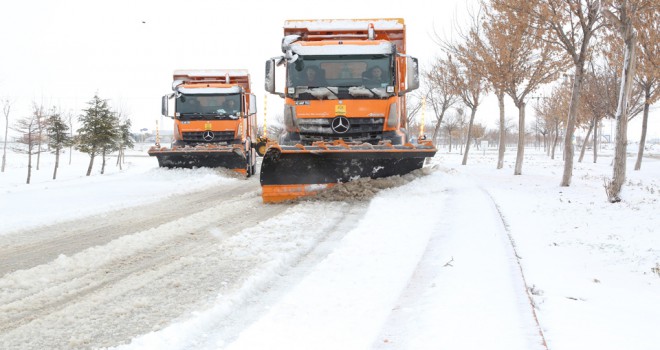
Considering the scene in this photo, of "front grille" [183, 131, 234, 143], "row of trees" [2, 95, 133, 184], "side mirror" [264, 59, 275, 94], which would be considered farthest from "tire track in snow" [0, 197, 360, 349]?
"row of trees" [2, 95, 133, 184]

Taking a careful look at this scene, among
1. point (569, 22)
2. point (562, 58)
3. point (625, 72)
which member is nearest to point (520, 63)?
point (562, 58)

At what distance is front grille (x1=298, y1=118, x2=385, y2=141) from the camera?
873 centimetres

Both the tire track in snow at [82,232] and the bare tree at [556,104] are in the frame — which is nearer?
the tire track in snow at [82,232]

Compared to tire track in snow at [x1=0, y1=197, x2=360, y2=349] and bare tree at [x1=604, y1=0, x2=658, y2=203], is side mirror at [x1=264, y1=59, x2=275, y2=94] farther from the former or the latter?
bare tree at [x1=604, y1=0, x2=658, y2=203]

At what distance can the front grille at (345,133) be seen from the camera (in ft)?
28.7

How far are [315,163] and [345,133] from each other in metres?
1.10

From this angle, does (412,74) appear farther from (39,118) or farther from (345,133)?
(39,118)

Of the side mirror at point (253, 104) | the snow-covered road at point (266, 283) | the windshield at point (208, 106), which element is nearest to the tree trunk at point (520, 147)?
the side mirror at point (253, 104)

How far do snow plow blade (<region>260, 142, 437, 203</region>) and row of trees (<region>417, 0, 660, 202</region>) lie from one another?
4246 millimetres

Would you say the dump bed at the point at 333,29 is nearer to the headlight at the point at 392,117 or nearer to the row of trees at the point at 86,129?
the headlight at the point at 392,117

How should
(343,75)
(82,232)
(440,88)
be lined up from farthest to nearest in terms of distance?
(440,88)
(343,75)
(82,232)

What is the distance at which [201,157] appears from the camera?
1348cm

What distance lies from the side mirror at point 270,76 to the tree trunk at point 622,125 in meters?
6.55

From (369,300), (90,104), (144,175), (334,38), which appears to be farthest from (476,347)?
(90,104)
